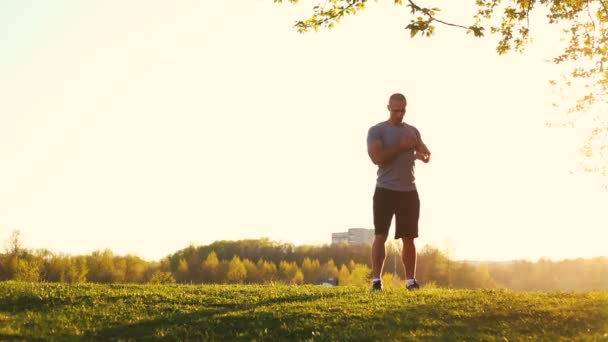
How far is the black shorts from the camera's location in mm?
11562

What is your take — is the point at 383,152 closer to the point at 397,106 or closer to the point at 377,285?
the point at 397,106

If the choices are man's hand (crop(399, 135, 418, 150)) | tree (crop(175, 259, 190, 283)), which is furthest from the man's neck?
tree (crop(175, 259, 190, 283))

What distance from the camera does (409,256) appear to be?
12016 mm

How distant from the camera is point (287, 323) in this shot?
8.23 m

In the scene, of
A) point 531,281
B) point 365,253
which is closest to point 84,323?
point 365,253

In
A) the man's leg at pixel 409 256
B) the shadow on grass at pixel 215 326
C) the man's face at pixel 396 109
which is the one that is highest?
the man's face at pixel 396 109

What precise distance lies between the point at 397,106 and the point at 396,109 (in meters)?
0.06

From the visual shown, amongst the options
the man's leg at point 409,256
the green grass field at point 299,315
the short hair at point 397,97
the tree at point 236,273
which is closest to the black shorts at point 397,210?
the man's leg at point 409,256

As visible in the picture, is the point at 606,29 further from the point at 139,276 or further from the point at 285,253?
the point at 285,253

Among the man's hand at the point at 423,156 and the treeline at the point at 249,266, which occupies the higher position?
the man's hand at the point at 423,156

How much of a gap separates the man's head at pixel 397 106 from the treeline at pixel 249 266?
79787mm

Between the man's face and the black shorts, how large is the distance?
130cm

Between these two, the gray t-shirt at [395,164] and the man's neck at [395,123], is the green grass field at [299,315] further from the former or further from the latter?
the man's neck at [395,123]

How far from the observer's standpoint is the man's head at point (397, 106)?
38.2 ft
